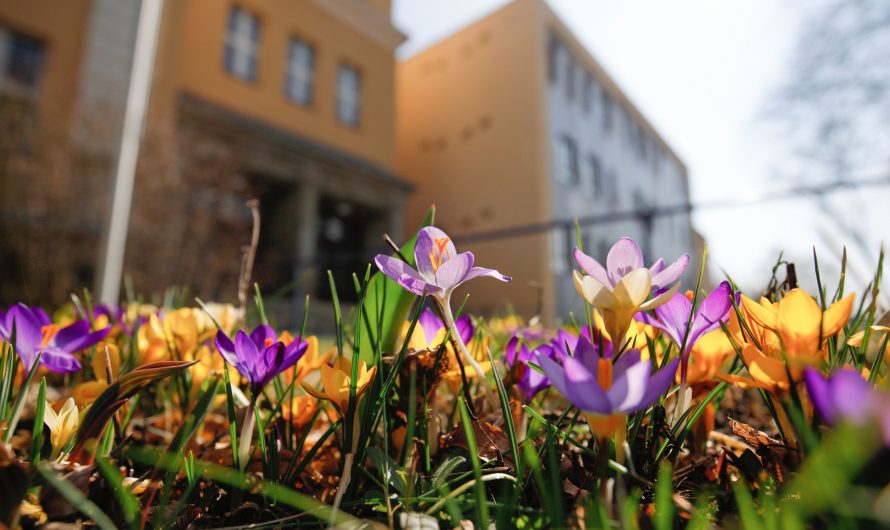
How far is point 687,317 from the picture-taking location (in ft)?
1.45

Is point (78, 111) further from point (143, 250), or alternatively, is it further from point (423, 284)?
point (423, 284)

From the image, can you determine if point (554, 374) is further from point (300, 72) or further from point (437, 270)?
point (300, 72)

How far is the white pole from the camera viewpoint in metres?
2.25

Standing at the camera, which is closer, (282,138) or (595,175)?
(282,138)

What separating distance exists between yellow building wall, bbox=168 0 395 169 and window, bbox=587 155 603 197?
5917 millimetres

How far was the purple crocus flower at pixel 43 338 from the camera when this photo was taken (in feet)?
1.74

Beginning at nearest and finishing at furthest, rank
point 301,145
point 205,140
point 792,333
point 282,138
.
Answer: point 792,333, point 205,140, point 282,138, point 301,145

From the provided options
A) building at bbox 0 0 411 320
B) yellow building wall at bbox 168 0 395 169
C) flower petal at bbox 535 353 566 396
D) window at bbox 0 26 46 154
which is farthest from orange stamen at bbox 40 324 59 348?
yellow building wall at bbox 168 0 395 169

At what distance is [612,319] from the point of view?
412mm

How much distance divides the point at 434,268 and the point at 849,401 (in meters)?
0.30

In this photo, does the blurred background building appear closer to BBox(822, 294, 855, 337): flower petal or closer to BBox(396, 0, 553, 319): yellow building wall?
BBox(396, 0, 553, 319): yellow building wall

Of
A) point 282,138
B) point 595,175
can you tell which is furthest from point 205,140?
point 595,175

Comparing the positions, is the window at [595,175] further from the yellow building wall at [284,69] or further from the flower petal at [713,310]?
the flower petal at [713,310]

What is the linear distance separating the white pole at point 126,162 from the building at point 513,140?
784cm
